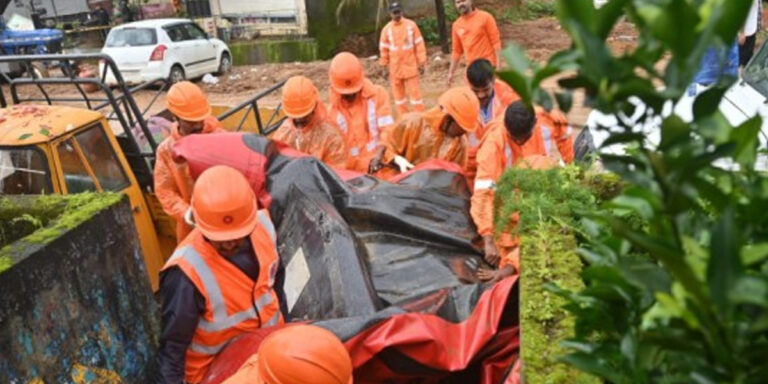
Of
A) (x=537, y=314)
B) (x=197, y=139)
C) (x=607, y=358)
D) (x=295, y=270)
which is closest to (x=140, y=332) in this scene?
(x=295, y=270)

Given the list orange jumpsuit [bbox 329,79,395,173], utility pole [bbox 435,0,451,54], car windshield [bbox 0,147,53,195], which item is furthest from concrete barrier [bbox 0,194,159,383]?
utility pole [bbox 435,0,451,54]

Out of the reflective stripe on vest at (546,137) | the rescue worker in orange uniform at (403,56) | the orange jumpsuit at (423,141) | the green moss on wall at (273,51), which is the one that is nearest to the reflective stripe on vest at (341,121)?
the orange jumpsuit at (423,141)

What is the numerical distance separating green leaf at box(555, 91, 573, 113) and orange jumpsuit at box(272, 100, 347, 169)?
429cm

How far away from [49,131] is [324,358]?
3097 millimetres

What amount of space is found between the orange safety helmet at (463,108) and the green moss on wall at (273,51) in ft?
37.3

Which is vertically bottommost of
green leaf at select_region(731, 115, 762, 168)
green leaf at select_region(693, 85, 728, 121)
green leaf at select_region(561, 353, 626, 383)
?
green leaf at select_region(561, 353, 626, 383)

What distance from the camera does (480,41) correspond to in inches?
340

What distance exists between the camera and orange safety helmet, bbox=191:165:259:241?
3.14 m

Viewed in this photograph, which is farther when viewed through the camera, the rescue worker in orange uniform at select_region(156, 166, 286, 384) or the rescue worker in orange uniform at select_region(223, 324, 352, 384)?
the rescue worker in orange uniform at select_region(156, 166, 286, 384)

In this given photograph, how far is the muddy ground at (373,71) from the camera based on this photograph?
12.6 meters

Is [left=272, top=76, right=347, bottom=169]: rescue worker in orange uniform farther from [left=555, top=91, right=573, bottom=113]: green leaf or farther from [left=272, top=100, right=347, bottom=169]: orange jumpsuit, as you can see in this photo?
[left=555, top=91, right=573, bottom=113]: green leaf

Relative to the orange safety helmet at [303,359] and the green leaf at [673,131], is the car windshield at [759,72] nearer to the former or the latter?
the orange safety helmet at [303,359]

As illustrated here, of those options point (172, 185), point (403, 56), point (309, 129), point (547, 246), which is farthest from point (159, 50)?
point (547, 246)

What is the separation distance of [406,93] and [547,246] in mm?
7502
